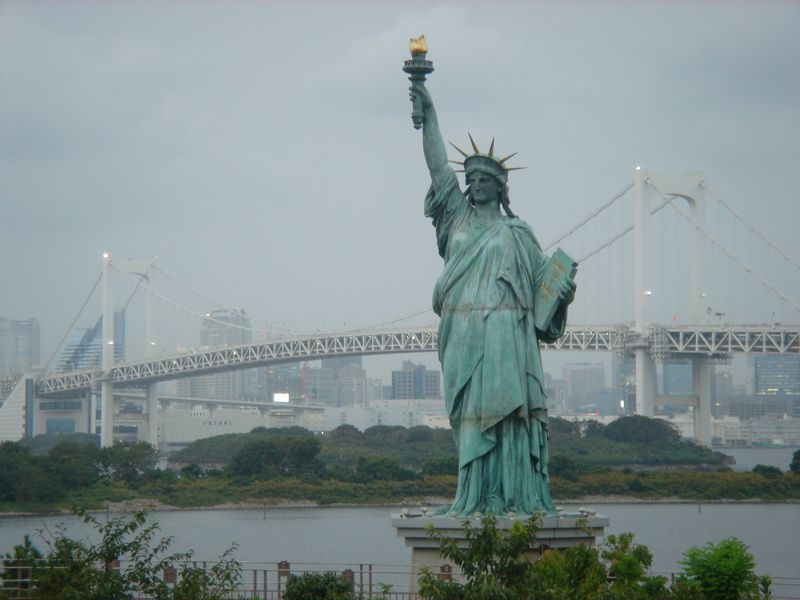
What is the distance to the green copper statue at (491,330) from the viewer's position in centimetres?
1267

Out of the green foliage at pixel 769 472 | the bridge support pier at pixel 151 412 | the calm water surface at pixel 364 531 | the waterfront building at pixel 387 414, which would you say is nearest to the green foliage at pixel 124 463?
the calm water surface at pixel 364 531

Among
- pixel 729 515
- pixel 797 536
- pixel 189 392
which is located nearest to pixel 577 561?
pixel 797 536

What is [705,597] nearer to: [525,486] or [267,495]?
[525,486]

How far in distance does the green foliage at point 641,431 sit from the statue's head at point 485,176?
123 feet

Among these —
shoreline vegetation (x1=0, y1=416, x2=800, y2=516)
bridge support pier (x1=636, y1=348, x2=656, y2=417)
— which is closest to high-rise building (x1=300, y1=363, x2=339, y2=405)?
bridge support pier (x1=636, y1=348, x2=656, y2=417)

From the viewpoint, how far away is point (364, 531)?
1211 inches

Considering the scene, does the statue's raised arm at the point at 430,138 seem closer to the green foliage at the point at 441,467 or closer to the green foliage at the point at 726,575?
the green foliage at the point at 726,575

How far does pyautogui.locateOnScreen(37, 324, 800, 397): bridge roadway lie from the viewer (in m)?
48.4

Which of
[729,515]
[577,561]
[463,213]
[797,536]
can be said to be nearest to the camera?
[577,561]

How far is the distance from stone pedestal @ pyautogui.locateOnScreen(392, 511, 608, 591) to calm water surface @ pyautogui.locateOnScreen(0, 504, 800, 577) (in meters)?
10.4

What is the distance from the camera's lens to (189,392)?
113 m

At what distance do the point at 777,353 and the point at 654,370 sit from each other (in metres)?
5.74

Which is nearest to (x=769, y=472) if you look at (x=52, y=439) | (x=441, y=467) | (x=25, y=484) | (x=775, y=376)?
(x=441, y=467)

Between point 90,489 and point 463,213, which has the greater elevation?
point 463,213
